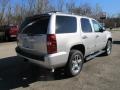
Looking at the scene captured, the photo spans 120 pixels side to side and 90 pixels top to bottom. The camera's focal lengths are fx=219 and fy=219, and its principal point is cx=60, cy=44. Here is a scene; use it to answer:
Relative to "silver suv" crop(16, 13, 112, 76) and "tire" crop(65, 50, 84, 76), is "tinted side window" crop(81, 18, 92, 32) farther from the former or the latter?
"tire" crop(65, 50, 84, 76)

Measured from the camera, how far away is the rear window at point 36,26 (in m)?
6.33

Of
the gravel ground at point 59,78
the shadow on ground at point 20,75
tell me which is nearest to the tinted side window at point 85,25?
the gravel ground at point 59,78

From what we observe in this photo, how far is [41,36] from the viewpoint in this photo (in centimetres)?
621

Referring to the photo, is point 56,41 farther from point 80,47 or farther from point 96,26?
point 96,26

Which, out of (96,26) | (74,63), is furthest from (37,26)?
(96,26)

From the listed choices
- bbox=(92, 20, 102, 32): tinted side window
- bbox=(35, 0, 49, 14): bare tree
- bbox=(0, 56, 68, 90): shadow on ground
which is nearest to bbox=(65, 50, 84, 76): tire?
bbox=(0, 56, 68, 90): shadow on ground

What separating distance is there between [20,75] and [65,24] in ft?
7.40

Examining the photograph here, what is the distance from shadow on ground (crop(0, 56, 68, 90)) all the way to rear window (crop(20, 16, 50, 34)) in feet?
4.76

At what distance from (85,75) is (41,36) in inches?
80.9

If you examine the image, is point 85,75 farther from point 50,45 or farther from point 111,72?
point 50,45

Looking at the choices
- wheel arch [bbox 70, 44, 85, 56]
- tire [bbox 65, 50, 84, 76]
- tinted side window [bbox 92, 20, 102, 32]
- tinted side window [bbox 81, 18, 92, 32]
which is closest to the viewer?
tire [bbox 65, 50, 84, 76]

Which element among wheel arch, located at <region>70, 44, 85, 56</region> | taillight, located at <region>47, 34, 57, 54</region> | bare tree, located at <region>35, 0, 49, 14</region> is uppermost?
bare tree, located at <region>35, 0, 49, 14</region>

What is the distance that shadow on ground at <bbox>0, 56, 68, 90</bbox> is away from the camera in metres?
6.42

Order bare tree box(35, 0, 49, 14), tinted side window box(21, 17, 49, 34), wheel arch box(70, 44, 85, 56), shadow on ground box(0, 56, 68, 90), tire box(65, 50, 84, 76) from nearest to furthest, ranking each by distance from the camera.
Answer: tinted side window box(21, 17, 49, 34), shadow on ground box(0, 56, 68, 90), tire box(65, 50, 84, 76), wheel arch box(70, 44, 85, 56), bare tree box(35, 0, 49, 14)
